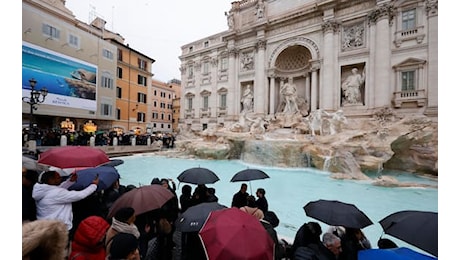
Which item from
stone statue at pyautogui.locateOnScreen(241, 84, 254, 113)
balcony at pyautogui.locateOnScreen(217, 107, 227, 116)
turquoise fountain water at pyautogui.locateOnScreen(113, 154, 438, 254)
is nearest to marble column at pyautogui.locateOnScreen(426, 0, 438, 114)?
turquoise fountain water at pyautogui.locateOnScreen(113, 154, 438, 254)

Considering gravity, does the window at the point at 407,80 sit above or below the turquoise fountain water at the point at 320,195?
above

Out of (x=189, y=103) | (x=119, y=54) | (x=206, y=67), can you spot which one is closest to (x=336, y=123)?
(x=206, y=67)

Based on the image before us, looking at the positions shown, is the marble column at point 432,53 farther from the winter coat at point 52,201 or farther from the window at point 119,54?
the window at point 119,54

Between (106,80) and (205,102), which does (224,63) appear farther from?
(106,80)

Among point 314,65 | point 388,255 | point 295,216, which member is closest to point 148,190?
point 388,255

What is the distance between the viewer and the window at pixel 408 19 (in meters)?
13.6

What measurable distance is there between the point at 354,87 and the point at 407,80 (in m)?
2.97

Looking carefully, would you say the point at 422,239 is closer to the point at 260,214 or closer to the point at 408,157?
the point at 260,214

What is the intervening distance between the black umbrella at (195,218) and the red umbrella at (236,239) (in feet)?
1.29

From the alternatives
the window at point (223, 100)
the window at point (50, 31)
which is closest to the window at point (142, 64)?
the window at point (50, 31)

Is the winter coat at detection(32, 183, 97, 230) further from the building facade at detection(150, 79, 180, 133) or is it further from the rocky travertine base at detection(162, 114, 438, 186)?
the building facade at detection(150, 79, 180, 133)

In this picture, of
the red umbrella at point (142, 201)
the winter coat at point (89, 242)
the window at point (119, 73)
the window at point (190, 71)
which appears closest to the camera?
the winter coat at point (89, 242)

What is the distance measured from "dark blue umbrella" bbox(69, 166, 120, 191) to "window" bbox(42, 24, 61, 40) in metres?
16.9

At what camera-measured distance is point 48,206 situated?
7.16 ft
